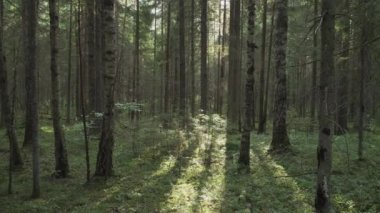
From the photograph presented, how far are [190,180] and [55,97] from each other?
4220mm

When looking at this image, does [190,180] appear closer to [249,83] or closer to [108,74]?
[249,83]

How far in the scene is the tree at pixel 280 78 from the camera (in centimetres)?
1359

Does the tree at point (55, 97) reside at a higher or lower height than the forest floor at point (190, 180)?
higher

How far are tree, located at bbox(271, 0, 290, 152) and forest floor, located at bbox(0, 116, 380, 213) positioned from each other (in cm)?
62

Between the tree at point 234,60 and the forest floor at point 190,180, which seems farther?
the tree at point 234,60

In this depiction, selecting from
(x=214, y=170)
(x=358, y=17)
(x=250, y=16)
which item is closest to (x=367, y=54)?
(x=358, y=17)

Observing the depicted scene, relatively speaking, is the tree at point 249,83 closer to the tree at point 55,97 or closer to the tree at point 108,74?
the tree at point 108,74

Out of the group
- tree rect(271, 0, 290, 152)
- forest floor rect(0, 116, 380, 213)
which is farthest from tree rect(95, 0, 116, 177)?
tree rect(271, 0, 290, 152)

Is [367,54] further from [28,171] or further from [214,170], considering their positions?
[28,171]

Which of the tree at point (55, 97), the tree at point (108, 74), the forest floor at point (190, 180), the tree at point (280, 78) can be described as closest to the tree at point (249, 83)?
the forest floor at point (190, 180)

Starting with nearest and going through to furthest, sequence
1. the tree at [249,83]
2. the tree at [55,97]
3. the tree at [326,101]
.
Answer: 1. the tree at [326,101]
2. the tree at [55,97]
3. the tree at [249,83]

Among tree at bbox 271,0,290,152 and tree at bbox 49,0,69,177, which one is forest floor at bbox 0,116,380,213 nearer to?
tree at bbox 49,0,69,177

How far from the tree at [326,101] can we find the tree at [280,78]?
7236mm

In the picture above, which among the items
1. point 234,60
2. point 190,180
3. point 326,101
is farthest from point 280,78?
point 234,60
